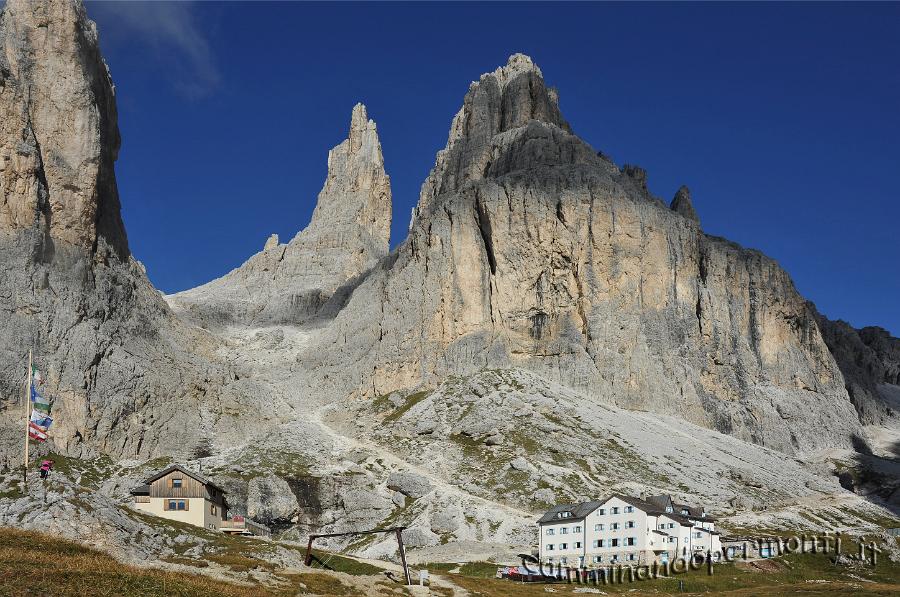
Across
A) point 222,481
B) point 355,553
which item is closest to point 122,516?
point 355,553

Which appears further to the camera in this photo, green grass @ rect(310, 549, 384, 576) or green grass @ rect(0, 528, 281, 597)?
green grass @ rect(310, 549, 384, 576)

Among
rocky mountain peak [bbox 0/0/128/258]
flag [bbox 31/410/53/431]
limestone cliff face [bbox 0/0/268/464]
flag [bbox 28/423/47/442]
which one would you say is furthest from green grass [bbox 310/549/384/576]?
rocky mountain peak [bbox 0/0/128/258]

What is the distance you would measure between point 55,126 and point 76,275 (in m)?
28.7

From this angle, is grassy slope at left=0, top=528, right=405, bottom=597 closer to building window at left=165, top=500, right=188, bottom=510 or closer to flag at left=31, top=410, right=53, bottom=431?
flag at left=31, top=410, right=53, bottom=431

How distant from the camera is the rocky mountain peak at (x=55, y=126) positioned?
16150 cm

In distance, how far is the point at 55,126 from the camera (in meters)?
171

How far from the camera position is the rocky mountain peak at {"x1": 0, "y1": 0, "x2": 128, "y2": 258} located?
161500 millimetres

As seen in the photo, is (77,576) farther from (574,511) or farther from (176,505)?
(574,511)

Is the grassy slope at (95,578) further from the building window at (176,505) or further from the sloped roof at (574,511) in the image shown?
the sloped roof at (574,511)

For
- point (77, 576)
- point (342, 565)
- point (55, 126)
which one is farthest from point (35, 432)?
point (55, 126)

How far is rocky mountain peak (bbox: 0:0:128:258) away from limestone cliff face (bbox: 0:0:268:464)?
0.60 feet

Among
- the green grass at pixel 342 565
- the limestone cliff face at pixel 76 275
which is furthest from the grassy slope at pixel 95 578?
the limestone cliff face at pixel 76 275

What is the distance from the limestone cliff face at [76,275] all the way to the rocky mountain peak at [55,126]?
0.18m

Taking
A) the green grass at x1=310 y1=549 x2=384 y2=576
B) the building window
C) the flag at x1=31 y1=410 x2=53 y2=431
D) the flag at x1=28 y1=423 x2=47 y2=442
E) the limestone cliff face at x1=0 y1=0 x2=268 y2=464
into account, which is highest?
the limestone cliff face at x1=0 y1=0 x2=268 y2=464
